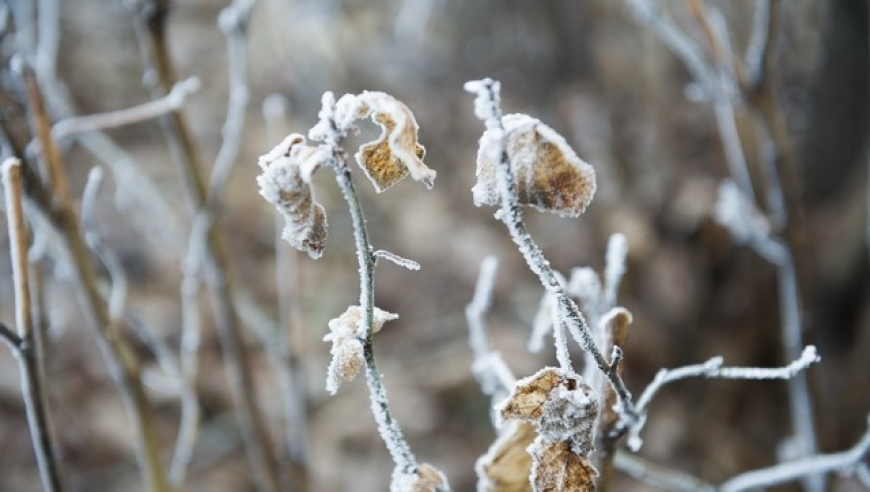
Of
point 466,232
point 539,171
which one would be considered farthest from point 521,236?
point 466,232

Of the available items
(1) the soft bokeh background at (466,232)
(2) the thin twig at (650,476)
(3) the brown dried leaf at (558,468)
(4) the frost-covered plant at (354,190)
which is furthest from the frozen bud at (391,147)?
(1) the soft bokeh background at (466,232)

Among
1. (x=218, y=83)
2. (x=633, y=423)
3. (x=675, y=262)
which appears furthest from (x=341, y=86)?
(x=633, y=423)

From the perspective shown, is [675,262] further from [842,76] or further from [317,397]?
[317,397]

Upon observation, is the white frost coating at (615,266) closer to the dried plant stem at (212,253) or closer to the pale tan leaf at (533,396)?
the pale tan leaf at (533,396)

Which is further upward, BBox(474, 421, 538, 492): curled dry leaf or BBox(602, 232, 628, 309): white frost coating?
BBox(602, 232, 628, 309): white frost coating

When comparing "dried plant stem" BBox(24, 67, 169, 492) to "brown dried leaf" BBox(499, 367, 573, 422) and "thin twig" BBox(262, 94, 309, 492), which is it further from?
Answer: "brown dried leaf" BBox(499, 367, 573, 422)

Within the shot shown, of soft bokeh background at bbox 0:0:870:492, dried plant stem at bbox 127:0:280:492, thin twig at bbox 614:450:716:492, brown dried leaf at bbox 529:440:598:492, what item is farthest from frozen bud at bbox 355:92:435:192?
soft bokeh background at bbox 0:0:870:492

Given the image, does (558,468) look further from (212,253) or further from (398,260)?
(212,253)

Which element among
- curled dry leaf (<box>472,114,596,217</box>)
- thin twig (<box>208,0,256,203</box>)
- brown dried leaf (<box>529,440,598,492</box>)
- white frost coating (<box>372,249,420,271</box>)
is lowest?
brown dried leaf (<box>529,440,598,492</box>)
